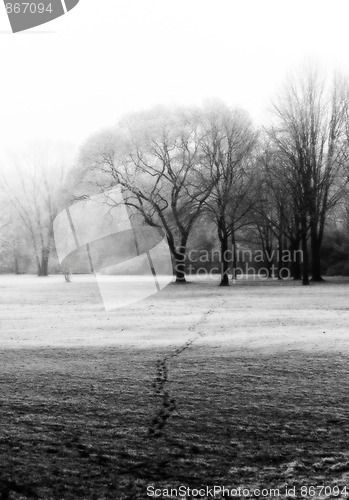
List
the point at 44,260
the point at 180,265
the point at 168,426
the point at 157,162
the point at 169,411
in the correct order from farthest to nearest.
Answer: the point at 44,260 < the point at 180,265 < the point at 157,162 < the point at 169,411 < the point at 168,426

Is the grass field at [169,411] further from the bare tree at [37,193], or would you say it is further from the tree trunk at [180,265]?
the bare tree at [37,193]

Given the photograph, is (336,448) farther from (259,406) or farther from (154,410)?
(154,410)

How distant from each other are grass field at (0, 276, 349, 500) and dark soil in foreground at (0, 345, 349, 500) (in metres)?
0.01

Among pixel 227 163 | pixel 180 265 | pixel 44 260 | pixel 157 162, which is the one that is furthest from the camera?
pixel 44 260

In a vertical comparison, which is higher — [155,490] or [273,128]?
[273,128]

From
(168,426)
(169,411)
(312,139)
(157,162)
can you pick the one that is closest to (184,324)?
(169,411)

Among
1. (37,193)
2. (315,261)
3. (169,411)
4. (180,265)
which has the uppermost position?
(37,193)

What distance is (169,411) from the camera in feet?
18.9

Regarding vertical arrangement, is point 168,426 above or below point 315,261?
below

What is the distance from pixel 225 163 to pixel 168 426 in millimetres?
31574

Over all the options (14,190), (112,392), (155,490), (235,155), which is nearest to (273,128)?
(235,155)

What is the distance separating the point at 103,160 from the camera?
35.9 meters

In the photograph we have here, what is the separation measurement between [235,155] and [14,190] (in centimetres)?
2770

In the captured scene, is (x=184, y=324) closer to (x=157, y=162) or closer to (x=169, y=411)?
(x=169, y=411)
